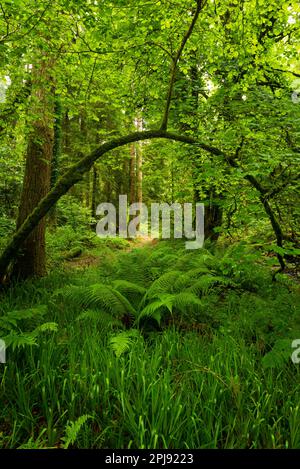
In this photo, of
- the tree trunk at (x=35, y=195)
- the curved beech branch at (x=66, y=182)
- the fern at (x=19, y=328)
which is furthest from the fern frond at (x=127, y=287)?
the tree trunk at (x=35, y=195)

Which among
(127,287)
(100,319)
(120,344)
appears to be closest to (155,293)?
(127,287)

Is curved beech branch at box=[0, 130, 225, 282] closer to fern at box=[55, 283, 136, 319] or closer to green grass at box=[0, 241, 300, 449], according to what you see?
fern at box=[55, 283, 136, 319]

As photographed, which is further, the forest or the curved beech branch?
the curved beech branch

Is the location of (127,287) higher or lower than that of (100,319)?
higher

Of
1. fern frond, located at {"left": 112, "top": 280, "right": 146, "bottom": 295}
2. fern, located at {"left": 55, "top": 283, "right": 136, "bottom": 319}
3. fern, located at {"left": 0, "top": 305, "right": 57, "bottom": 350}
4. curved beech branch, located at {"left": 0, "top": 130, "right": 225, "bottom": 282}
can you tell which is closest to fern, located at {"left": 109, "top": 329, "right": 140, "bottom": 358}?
fern, located at {"left": 0, "top": 305, "right": 57, "bottom": 350}

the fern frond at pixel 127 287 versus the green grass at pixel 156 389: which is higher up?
the fern frond at pixel 127 287

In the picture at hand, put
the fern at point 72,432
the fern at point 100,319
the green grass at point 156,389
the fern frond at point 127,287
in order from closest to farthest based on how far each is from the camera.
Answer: the fern at point 72,432 → the green grass at point 156,389 → the fern at point 100,319 → the fern frond at point 127,287

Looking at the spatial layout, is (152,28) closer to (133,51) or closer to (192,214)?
(133,51)

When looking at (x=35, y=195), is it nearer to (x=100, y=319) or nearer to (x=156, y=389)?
(x=100, y=319)

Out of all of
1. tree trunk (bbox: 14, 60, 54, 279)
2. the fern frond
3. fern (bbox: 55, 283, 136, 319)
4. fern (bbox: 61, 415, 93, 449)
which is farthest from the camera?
tree trunk (bbox: 14, 60, 54, 279)

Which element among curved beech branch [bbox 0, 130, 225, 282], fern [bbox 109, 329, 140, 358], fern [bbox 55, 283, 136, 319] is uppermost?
curved beech branch [bbox 0, 130, 225, 282]

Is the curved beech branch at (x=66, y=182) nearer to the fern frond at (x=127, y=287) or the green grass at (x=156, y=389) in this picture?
the green grass at (x=156, y=389)

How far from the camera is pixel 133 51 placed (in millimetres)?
4812

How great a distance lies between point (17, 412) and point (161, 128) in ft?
11.9
